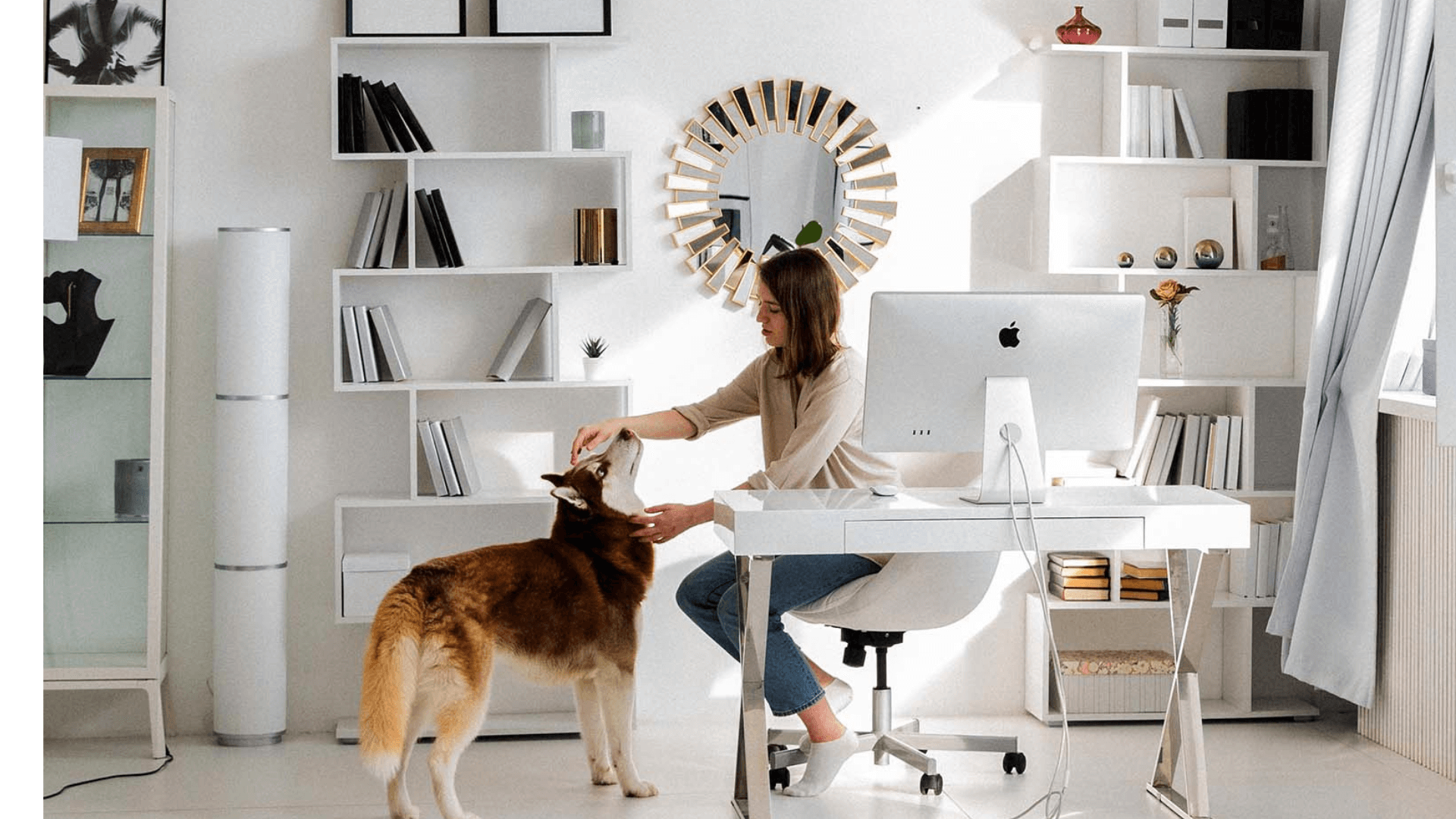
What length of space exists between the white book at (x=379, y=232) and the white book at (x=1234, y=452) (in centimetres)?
250

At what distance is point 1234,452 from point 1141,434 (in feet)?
0.91

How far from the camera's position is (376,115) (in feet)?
12.5

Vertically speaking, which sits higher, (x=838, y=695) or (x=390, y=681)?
(x=390, y=681)

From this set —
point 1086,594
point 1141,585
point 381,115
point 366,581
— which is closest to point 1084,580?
point 1086,594

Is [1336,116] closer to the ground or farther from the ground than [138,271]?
farther from the ground

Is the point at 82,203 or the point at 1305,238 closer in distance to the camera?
the point at 82,203

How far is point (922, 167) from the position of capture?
4090 millimetres

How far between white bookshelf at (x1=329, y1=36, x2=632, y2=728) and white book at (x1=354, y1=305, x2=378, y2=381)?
9 cm

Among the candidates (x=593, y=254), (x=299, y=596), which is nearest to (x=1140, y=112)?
(x=593, y=254)

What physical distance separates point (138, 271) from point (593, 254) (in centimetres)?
125

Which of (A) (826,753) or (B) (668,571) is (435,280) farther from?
(A) (826,753)

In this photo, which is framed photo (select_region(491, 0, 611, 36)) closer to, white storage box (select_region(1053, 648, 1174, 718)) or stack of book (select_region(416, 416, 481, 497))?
stack of book (select_region(416, 416, 481, 497))

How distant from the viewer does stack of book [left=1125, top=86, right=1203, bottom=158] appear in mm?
4043

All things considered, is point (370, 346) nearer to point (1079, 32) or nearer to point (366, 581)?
point (366, 581)
